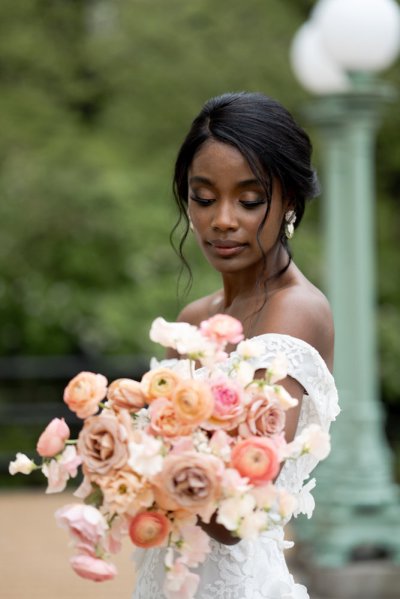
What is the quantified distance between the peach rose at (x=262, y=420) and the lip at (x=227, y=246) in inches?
17.1

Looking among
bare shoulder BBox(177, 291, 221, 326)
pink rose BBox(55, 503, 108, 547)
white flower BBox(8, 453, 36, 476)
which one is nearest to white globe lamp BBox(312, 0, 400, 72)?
bare shoulder BBox(177, 291, 221, 326)

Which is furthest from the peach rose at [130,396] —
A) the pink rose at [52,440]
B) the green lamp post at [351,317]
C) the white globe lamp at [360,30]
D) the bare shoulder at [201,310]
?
the green lamp post at [351,317]

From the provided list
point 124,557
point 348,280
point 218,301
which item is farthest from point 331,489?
point 218,301

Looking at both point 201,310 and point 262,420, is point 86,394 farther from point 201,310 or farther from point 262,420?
point 201,310

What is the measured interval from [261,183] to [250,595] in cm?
83

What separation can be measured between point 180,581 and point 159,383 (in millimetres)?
345

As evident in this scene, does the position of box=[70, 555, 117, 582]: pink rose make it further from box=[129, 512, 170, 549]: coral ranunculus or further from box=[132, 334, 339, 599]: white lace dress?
box=[132, 334, 339, 599]: white lace dress

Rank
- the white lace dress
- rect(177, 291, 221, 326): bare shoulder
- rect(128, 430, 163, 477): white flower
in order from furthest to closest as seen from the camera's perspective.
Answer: rect(177, 291, 221, 326): bare shoulder < the white lace dress < rect(128, 430, 163, 477): white flower

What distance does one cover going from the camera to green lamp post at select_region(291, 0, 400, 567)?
7215mm

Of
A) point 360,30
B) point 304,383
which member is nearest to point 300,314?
point 304,383

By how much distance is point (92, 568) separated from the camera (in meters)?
2.01

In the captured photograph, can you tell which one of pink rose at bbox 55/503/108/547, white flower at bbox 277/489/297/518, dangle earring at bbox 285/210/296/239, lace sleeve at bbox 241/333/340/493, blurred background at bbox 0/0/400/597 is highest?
blurred background at bbox 0/0/400/597

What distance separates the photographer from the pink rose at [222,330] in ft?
6.92

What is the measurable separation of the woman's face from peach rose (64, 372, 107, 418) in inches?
17.9
